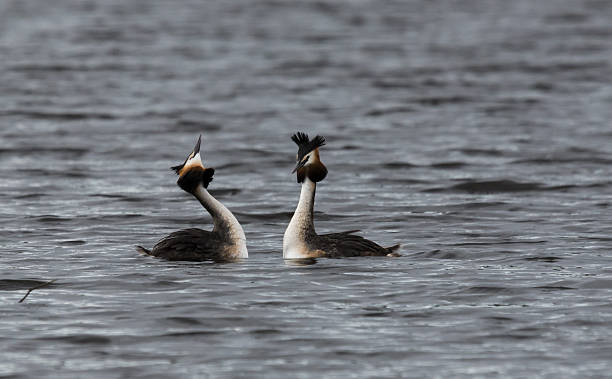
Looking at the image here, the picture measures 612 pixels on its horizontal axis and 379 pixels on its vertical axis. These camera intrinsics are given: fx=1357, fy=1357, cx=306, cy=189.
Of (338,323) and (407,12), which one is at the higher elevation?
(407,12)

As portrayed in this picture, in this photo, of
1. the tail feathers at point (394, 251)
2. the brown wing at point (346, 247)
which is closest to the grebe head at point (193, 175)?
the brown wing at point (346, 247)

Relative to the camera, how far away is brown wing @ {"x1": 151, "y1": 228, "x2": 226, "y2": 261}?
1416cm

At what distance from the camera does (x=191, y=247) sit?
1417 centimetres

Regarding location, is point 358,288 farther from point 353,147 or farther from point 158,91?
point 158,91

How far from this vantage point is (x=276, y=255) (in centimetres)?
1502

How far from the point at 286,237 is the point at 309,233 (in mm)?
285

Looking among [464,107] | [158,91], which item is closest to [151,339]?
[464,107]

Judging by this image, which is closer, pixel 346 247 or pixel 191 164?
pixel 346 247

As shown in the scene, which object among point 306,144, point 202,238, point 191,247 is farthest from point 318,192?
point 191,247

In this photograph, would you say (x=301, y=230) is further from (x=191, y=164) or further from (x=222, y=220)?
(x=191, y=164)

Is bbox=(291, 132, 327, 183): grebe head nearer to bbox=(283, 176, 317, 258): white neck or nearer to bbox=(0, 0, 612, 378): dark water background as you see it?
bbox=(283, 176, 317, 258): white neck

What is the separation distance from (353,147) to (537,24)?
21.4 metres

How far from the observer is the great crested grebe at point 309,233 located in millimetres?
14227

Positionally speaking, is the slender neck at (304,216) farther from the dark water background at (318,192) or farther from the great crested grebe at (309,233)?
the dark water background at (318,192)
